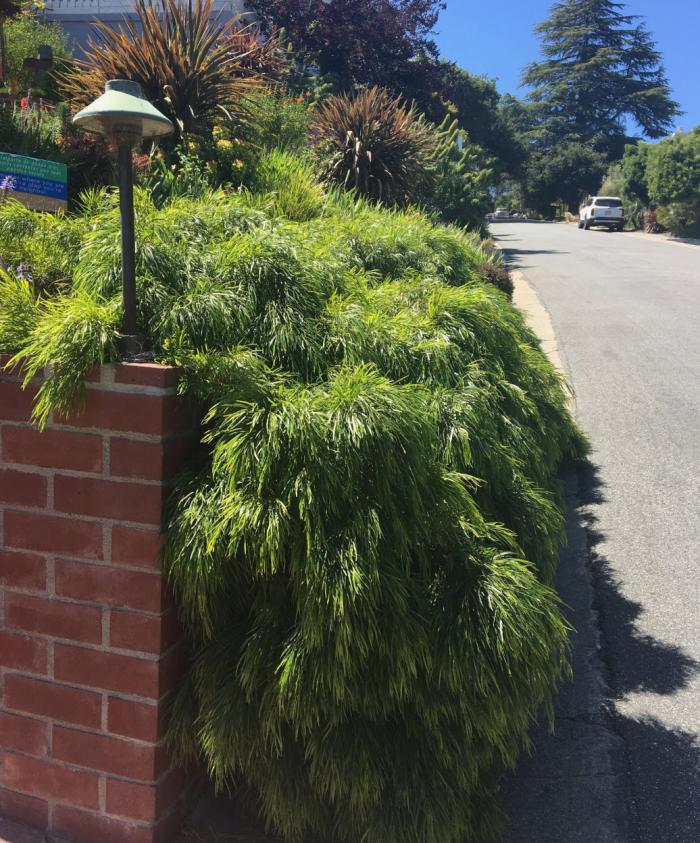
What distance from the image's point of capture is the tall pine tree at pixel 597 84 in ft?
190

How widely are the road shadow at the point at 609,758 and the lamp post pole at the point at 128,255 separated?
1.83 meters

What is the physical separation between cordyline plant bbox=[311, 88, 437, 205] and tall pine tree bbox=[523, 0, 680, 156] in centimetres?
5575

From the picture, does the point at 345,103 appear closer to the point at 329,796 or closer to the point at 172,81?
the point at 172,81

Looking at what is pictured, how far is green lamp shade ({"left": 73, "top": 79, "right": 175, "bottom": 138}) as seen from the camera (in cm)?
187

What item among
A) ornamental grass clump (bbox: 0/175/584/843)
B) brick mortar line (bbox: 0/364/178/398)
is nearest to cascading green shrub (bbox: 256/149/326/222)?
ornamental grass clump (bbox: 0/175/584/843)

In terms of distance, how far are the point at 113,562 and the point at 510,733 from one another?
3.91 ft

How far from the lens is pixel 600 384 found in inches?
334

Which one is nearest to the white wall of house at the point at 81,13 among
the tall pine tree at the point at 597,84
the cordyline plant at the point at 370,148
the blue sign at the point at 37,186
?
the cordyline plant at the point at 370,148

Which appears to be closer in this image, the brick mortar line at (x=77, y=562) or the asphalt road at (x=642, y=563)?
the brick mortar line at (x=77, y=562)

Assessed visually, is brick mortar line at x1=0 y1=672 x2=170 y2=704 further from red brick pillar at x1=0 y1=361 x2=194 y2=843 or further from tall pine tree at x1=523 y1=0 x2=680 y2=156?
tall pine tree at x1=523 y1=0 x2=680 y2=156

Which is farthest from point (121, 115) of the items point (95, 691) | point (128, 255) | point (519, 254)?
point (519, 254)

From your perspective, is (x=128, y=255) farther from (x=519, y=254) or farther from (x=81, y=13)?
(x=519, y=254)

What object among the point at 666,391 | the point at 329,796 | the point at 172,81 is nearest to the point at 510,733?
the point at 329,796

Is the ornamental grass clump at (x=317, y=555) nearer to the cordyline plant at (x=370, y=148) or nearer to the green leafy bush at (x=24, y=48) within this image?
the cordyline plant at (x=370, y=148)
